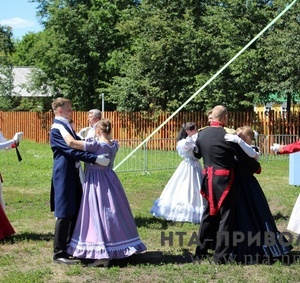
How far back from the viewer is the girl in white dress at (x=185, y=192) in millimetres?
8508

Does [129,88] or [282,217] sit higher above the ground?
[129,88]

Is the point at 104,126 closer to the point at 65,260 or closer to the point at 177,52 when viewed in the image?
the point at 65,260

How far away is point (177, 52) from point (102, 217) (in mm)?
19154

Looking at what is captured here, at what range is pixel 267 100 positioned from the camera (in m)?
23.4

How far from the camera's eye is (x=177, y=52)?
2448cm

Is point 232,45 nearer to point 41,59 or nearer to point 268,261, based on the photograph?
point 41,59

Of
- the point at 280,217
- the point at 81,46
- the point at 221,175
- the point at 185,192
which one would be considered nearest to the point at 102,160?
the point at 221,175

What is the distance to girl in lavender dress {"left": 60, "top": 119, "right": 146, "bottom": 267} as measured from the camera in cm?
604

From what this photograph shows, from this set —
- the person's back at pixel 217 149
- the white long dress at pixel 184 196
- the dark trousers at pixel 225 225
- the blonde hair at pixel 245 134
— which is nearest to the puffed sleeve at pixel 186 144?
the white long dress at pixel 184 196

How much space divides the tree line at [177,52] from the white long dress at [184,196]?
43.9 ft

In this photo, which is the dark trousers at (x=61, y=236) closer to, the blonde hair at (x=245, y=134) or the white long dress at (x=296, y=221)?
the blonde hair at (x=245, y=134)

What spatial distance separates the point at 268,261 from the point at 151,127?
766 inches

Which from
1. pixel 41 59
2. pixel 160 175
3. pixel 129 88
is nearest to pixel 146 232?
pixel 160 175

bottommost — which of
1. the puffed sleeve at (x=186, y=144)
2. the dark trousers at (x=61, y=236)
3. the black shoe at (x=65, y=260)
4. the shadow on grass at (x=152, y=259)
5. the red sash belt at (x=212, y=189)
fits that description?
the shadow on grass at (x=152, y=259)
